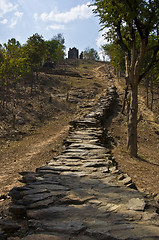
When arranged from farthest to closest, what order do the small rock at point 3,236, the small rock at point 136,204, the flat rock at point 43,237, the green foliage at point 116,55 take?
the green foliage at point 116,55
the small rock at point 136,204
the small rock at point 3,236
the flat rock at point 43,237

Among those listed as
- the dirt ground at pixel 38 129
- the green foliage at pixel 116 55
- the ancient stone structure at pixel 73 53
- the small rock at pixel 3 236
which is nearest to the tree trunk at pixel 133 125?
the dirt ground at pixel 38 129

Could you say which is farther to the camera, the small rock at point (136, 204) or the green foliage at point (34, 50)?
the green foliage at point (34, 50)

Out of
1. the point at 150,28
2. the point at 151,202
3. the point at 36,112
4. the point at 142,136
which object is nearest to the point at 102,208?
the point at 151,202

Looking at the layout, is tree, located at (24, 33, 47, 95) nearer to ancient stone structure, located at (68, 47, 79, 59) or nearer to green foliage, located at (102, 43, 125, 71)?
green foliage, located at (102, 43, 125, 71)

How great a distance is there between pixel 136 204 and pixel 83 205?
3.78 ft

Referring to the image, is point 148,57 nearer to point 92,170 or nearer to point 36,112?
point 36,112

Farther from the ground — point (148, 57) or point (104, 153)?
point (148, 57)

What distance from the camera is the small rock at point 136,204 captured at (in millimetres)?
4006

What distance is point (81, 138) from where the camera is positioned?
11.2 meters

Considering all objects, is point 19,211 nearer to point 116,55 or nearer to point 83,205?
point 83,205

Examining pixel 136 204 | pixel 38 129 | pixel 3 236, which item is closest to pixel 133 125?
pixel 136 204

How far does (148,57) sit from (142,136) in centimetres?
1185

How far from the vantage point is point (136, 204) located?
4180 mm

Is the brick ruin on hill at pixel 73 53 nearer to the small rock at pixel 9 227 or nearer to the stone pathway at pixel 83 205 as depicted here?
the stone pathway at pixel 83 205
